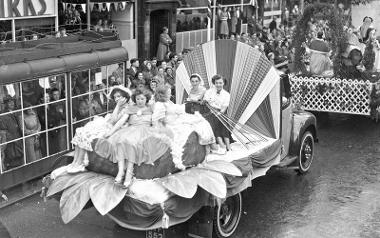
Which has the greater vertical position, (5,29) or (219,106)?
(5,29)

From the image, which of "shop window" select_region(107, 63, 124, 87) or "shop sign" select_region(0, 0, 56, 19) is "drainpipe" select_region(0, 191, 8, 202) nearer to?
"shop window" select_region(107, 63, 124, 87)

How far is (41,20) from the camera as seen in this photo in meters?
14.8

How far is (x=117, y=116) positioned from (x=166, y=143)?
0.96m

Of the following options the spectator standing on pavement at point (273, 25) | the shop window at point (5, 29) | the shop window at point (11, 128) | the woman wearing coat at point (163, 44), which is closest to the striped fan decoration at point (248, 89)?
the shop window at point (11, 128)

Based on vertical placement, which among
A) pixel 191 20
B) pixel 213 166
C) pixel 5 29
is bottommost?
pixel 213 166

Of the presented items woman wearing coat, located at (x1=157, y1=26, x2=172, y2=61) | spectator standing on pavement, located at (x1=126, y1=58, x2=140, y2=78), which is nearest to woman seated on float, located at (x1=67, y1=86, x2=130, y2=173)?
spectator standing on pavement, located at (x1=126, y1=58, x2=140, y2=78)

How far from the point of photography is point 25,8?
14.1 meters

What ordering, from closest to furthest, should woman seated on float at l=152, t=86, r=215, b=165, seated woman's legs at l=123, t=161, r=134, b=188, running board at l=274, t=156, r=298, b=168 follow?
seated woman's legs at l=123, t=161, r=134, b=188, woman seated on float at l=152, t=86, r=215, b=165, running board at l=274, t=156, r=298, b=168

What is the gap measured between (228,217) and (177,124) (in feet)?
5.04

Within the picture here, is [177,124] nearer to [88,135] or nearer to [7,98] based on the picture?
[88,135]

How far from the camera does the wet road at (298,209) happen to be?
8047 mm

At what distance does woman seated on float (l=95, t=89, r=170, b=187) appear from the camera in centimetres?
676

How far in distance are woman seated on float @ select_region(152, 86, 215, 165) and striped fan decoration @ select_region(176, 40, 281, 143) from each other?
3.49ft

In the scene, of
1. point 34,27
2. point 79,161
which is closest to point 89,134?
point 79,161
